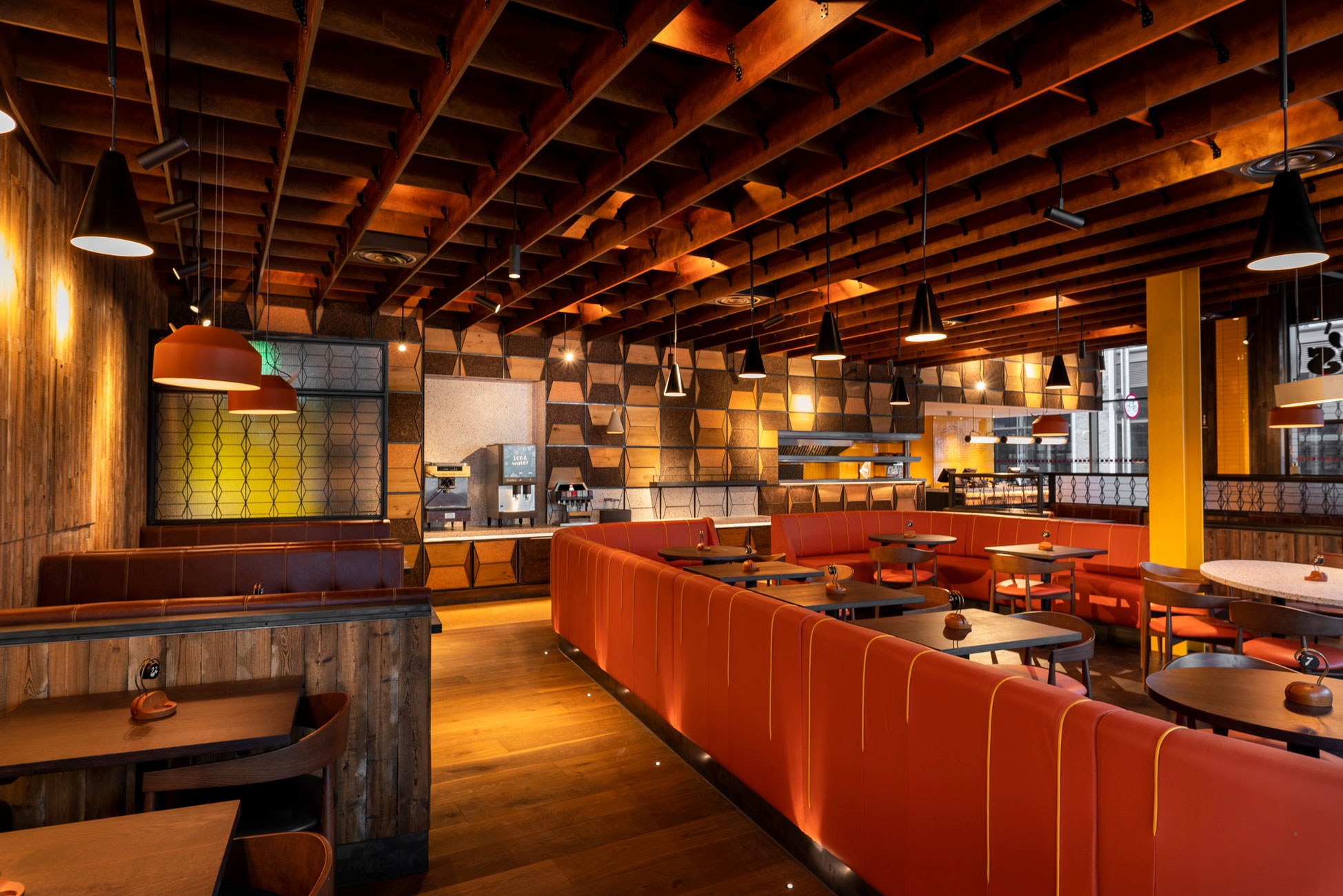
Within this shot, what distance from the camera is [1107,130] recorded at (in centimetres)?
420

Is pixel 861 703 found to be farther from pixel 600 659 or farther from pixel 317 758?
pixel 600 659

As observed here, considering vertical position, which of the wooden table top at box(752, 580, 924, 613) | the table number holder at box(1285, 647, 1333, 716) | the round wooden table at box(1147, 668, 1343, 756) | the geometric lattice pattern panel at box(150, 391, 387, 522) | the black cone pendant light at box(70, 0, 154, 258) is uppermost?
the black cone pendant light at box(70, 0, 154, 258)

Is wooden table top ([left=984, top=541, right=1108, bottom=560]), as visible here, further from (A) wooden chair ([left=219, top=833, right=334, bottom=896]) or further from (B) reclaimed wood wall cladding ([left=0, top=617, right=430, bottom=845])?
(A) wooden chair ([left=219, top=833, right=334, bottom=896])

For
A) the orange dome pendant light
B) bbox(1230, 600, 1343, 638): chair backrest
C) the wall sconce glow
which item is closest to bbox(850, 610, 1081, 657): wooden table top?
bbox(1230, 600, 1343, 638): chair backrest

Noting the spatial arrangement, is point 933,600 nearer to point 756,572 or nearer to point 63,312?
point 756,572

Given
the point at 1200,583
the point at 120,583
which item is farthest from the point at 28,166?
the point at 1200,583

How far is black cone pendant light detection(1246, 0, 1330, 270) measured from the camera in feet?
8.79

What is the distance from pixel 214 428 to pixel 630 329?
4843 millimetres

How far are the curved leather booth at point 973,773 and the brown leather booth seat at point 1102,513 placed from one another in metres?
7.11

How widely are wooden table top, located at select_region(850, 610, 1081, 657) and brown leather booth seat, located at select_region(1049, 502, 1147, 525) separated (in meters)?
5.96

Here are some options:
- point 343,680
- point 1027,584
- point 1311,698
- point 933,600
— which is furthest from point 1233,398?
point 343,680

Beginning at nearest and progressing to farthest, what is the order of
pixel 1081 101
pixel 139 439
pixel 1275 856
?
1. pixel 1275 856
2. pixel 1081 101
3. pixel 139 439

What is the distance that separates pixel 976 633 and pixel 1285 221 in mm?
2059

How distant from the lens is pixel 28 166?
3.81 m
